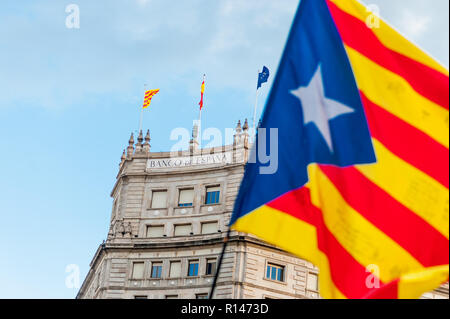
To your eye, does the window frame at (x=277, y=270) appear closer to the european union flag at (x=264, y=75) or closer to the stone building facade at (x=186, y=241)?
the stone building facade at (x=186, y=241)

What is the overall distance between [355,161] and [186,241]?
59.6 meters

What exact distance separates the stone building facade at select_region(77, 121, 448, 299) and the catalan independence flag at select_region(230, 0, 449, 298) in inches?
2185

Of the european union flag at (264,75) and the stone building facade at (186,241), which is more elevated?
the european union flag at (264,75)

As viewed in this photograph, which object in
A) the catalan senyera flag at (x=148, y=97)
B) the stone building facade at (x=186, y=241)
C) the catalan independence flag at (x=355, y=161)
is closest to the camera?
the catalan independence flag at (x=355, y=161)

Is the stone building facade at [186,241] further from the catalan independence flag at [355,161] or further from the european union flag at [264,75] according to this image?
the catalan independence flag at [355,161]

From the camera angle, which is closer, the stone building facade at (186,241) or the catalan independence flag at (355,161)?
the catalan independence flag at (355,161)

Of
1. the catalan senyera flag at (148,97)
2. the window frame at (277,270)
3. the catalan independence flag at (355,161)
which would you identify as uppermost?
the catalan senyera flag at (148,97)

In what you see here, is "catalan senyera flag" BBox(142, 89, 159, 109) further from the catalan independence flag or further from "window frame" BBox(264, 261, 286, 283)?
the catalan independence flag

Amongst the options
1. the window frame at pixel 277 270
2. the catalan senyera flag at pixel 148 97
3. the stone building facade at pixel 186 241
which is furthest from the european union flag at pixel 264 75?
the window frame at pixel 277 270

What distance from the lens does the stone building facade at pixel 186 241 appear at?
73.0m

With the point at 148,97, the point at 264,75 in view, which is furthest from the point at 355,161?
the point at 148,97

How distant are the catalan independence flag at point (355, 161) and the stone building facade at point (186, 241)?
5551 centimetres

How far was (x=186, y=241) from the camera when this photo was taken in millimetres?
75000

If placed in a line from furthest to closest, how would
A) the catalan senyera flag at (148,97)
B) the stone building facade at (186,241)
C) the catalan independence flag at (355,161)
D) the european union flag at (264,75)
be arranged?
1. the catalan senyera flag at (148,97)
2. the european union flag at (264,75)
3. the stone building facade at (186,241)
4. the catalan independence flag at (355,161)
